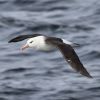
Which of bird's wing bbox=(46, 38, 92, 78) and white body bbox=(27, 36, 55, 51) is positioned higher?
white body bbox=(27, 36, 55, 51)

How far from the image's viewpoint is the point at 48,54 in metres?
17.6

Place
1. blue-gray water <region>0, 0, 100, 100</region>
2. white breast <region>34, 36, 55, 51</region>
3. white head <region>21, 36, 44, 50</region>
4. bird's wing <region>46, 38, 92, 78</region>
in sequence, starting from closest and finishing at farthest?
1. bird's wing <region>46, 38, 92, 78</region>
2. white breast <region>34, 36, 55, 51</region>
3. white head <region>21, 36, 44, 50</region>
4. blue-gray water <region>0, 0, 100, 100</region>

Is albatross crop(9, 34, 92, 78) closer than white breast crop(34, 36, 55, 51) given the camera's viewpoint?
Yes

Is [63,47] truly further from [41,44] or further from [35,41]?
[35,41]

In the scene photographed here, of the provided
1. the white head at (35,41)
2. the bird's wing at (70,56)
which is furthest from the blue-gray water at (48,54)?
the bird's wing at (70,56)

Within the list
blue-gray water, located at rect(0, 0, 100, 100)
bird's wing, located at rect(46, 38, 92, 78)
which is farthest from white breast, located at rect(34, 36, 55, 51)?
blue-gray water, located at rect(0, 0, 100, 100)

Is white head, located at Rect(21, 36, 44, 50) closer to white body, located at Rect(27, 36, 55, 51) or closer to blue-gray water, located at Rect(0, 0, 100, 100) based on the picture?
white body, located at Rect(27, 36, 55, 51)

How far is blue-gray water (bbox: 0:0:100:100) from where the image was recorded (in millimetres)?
15016

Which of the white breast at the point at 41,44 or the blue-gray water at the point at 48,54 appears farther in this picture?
the blue-gray water at the point at 48,54

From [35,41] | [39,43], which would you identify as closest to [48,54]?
[35,41]

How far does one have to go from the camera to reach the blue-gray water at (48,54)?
15.0 m

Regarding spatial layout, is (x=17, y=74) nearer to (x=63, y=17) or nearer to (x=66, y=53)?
(x=66, y=53)

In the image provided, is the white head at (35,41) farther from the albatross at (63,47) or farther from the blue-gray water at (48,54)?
the blue-gray water at (48,54)

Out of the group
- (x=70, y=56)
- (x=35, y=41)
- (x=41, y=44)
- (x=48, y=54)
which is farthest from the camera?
(x=48, y=54)
